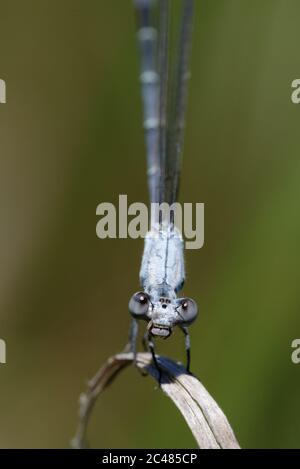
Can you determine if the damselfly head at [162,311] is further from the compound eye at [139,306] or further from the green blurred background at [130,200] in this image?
the green blurred background at [130,200]

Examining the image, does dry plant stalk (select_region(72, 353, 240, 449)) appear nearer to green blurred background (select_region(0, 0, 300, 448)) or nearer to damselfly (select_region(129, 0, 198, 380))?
damselfly (select_region(129, 0, 198, 380))

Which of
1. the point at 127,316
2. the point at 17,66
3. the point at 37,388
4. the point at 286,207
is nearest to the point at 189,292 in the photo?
the point at 127,316

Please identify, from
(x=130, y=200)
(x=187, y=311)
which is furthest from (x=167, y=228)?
(x=130, y=200)

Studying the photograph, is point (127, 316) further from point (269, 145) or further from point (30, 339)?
point (269, 145)

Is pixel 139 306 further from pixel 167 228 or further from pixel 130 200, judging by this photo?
pixel 130 200

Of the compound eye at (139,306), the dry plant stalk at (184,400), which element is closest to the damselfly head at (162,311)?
the compound eye at (139,306)

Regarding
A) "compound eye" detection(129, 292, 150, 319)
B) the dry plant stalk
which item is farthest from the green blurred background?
"compound eye" detection(129, 292, 150, 319)
